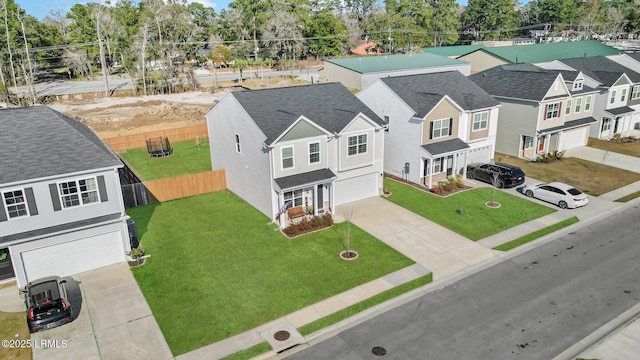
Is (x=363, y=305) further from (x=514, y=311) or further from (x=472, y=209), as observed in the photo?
(x=472, y=209)

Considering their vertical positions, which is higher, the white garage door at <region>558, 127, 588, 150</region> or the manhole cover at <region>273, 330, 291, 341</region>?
the white garage door at <region>558, 127, 588, 150</region>

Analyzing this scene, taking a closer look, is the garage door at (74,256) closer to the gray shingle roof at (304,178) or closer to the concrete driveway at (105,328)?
the concrete driveway at (105,328)

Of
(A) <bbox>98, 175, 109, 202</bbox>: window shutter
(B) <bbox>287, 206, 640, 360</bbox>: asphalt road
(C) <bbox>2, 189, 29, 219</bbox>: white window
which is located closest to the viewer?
(B) <bbox>287, 206, 640, 360</bbox>: asphalt road

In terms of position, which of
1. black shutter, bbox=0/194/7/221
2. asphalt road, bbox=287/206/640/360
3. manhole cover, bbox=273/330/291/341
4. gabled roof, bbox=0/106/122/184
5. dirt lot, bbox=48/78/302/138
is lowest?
asphalt road, bbox=287/206/640/360

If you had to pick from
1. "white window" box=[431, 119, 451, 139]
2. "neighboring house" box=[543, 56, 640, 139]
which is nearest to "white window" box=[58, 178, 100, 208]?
"white window" box=[431, 119, 451, 139]

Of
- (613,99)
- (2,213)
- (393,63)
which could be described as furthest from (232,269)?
(393,63)

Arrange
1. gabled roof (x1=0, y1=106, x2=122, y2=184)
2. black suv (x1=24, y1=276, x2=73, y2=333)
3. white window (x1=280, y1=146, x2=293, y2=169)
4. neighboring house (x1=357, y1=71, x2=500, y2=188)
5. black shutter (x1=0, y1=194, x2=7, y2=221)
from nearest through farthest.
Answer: black suv (x1=24, y1=276, x2=73, y2=333) → black shutter (x1=0, y1=194, x2=7, y2=221) → gabled roof (x1=0, y1=106, x2=122, y2=184) → white window (x1=280, y1=146, x2=293, y2=169) → neighboring house (x1=357, y1=71, x2=500, y2=188)

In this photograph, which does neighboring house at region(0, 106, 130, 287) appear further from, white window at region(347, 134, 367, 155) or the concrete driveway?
white window at region(347, 134, 367, 155)

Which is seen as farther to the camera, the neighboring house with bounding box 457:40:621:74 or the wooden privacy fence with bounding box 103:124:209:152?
the neighboring house with bounding box 457:40:621:74
